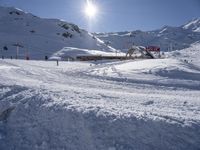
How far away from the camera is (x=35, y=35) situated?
8806 centimetres

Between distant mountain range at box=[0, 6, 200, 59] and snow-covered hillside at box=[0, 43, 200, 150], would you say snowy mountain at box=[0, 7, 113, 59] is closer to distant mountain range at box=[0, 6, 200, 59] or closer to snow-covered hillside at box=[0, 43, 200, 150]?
distant mountain range at box=[0, 6, 200, 59]

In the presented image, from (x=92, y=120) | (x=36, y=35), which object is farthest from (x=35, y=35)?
(x=92, y=120)

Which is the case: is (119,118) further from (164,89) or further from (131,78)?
(131,78)

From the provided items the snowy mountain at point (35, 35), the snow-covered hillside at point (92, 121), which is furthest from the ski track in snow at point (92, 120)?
the snowy mountain at point (35, 35)

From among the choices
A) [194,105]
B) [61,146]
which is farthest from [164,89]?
[61,146]

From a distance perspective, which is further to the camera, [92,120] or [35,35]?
[35,35]

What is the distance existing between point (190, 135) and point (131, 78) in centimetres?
1122

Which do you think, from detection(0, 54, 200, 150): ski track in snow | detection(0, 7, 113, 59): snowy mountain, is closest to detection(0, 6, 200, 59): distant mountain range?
detection(0, 7, 113, 59): snowy mountain

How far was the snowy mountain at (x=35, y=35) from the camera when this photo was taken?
7469 cm

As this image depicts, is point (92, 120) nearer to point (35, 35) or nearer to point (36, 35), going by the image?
point (35, 35)

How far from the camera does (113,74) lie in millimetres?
21000

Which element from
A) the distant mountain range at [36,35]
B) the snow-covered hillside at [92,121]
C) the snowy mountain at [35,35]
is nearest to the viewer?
the snow-covered hillside at [92,121]

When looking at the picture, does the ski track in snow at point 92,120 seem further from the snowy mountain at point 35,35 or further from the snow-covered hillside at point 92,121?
the snowy mountain at point 35,35

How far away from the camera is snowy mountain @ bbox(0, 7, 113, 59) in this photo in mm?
74688
